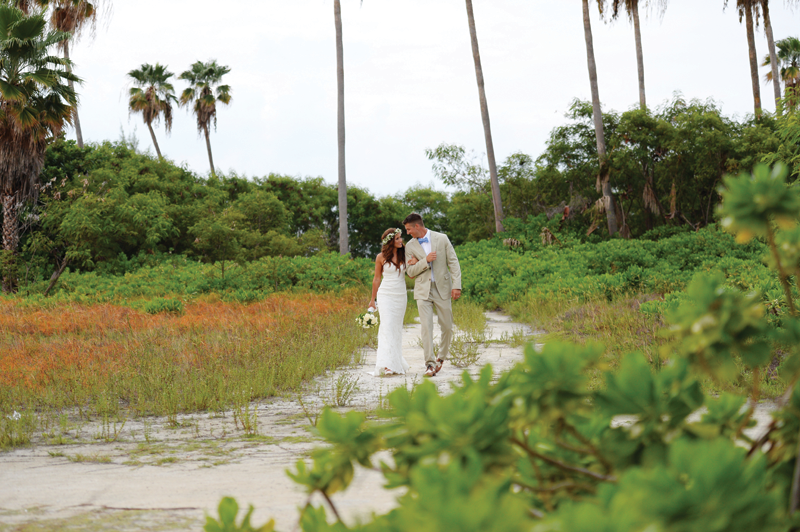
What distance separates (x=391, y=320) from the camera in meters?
7.78

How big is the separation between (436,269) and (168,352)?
3734mm

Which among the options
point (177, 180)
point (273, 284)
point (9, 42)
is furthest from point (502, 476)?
point (177, 180)

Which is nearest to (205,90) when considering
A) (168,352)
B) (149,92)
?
(149,92)

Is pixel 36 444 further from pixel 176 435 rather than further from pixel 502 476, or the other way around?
pixel 502 476

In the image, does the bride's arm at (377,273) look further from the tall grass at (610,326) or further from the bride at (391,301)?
the tall grass at (610,326)

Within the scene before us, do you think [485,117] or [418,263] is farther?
[485,117]

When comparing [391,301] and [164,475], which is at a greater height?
[391,301]

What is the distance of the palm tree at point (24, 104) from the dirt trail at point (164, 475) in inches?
616

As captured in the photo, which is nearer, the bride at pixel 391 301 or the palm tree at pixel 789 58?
the bride at pixel 391 301

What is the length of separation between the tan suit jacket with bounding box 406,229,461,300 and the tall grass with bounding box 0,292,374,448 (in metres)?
1.62

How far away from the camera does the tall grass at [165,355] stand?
6.07 meters

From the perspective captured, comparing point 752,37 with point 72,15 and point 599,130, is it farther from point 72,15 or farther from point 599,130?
point 72,15

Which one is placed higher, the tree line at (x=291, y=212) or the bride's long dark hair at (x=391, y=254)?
the tree line at (x=291, y=212)

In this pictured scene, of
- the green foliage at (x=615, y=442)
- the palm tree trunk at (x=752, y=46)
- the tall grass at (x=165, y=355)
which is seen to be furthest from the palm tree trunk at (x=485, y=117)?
the green foliage at (x=615, y=442)
